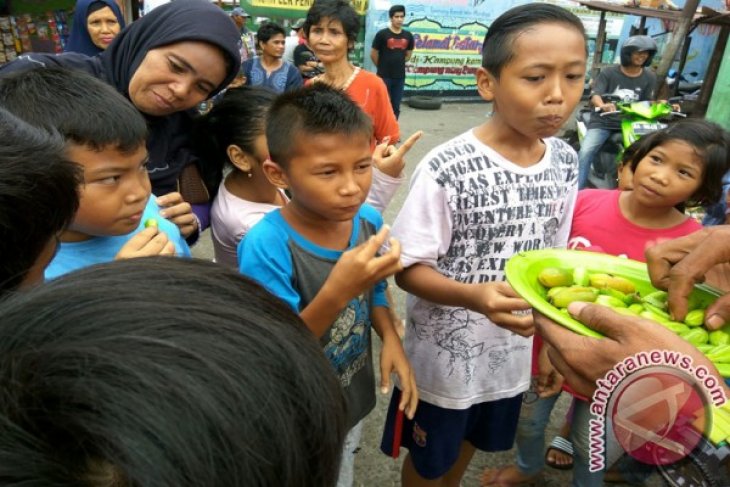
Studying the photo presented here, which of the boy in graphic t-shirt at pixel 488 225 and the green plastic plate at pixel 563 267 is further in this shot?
the boy in graphic t-shirt at pixel 488 225

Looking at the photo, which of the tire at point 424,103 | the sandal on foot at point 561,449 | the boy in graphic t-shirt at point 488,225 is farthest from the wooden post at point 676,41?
the boy in graphic t-shirt at point 488,225

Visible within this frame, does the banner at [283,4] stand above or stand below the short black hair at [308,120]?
below

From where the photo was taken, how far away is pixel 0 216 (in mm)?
783

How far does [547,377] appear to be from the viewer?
5.97ft

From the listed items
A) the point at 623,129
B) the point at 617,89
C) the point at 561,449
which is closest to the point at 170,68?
the point at 561,449

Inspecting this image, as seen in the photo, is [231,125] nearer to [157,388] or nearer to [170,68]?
[170,68]

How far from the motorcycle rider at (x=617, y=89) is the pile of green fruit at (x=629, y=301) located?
14.5 ft

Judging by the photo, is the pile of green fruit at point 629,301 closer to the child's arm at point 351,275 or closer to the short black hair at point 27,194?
the child's arm at point 351,275

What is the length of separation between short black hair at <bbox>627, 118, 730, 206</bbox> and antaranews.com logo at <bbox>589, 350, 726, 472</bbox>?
1.32 meters

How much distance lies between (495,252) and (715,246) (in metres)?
0.55

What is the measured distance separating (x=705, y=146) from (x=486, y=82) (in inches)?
40.1

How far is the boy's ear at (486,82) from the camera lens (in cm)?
151

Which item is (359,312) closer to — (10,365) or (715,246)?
(715,246)

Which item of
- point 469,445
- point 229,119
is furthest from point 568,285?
point 229,119
